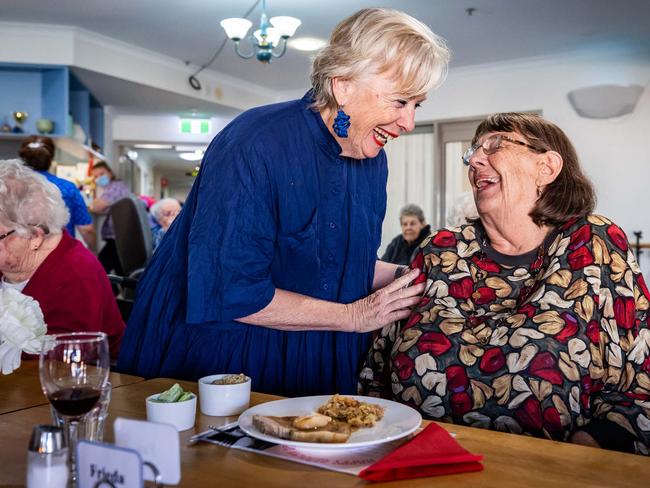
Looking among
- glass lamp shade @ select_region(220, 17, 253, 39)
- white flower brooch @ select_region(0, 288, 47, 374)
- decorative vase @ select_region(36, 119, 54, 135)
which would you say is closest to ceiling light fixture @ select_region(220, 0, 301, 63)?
glass lamp shade @ select_region(220, 17, 253, 39)

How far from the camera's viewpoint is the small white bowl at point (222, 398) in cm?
113

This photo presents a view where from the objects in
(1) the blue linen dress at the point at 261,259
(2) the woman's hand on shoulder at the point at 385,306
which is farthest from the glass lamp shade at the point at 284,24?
(2) the woman's hand on shoulder at the point at 385,306

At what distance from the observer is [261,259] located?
1433 millimetres

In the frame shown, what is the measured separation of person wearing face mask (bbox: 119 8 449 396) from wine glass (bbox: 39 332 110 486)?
51 cm

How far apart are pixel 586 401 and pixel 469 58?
6.14 meters

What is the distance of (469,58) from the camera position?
Result: 696cm

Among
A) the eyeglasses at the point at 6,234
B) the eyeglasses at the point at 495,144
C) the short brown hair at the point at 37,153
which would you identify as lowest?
the eyeglasses at the point at 6,234

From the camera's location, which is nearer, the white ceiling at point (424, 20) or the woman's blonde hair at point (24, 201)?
the woman's blonde hair at point (24, 201)

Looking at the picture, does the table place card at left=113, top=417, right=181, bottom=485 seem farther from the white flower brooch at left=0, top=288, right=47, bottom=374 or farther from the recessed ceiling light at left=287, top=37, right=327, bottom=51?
the recessed ceiling light at left=287, top=37, right=327, bottom=51

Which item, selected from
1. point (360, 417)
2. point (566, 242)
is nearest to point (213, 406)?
point (360, 417)

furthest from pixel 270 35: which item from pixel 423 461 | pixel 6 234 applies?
pixel 423 461

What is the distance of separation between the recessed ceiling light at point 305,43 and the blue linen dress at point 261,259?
197 inches

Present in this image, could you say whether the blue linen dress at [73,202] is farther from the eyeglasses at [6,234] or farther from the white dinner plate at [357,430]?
the white dinner plate at [357,430]

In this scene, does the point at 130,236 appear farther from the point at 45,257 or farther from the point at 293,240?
the point at 293,240
